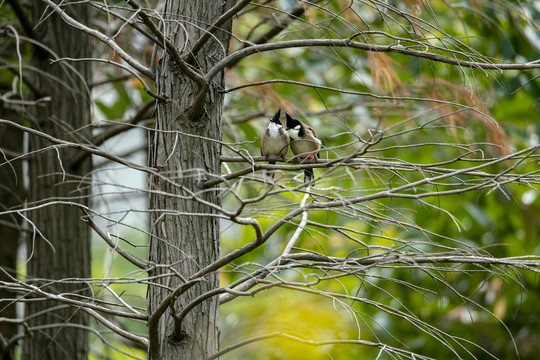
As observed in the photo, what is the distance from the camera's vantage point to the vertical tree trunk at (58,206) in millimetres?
3744

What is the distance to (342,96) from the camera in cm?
511

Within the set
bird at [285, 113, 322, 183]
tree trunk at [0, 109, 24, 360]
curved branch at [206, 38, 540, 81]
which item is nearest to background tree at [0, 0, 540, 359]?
curved branch at [206, 38, 540, 81]

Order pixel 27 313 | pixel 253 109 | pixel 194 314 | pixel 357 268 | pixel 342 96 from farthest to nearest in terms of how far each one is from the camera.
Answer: pixel 342 96 → pixel 253 109 → pixel 27 313 → pixel 194 314 → pixel 357 268

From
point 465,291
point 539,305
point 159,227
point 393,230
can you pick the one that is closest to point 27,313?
point 159,227

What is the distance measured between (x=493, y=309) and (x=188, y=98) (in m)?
3.43

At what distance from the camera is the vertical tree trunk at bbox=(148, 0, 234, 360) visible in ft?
7.64

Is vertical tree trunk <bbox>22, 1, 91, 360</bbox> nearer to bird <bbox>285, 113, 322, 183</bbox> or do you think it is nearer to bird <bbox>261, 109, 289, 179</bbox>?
bird <bbox>261, 109, 289, 179</bbox>

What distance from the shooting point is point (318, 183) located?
1.71 meters

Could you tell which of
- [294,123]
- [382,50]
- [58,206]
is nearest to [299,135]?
[294,123]

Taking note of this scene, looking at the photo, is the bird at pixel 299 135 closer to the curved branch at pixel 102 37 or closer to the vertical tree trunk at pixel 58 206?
the vertical tree trunk at pixel 58 206

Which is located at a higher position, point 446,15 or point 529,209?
point 446,15

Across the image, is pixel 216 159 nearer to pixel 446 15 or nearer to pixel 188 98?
pixel 188 98

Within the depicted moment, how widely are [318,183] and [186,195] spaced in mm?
778

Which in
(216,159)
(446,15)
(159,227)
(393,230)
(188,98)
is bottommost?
(393,230)
